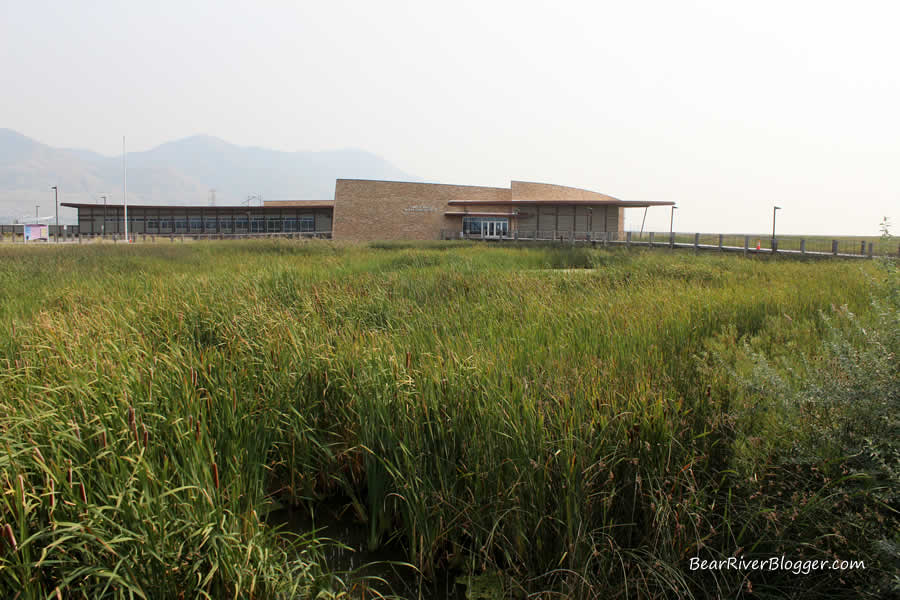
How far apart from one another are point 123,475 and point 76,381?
140 cm

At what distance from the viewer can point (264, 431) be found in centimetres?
396

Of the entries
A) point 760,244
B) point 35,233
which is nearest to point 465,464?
point 760,244

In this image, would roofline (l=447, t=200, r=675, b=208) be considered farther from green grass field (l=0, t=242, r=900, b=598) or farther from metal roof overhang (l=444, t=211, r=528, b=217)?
green grass field (l=0, t=242, r=900, b=598)

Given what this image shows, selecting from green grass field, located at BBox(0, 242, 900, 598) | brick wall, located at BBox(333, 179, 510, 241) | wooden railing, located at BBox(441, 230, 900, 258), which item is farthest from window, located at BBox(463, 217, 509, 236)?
green grass field, located at BBox(0, 242, 900, 598)

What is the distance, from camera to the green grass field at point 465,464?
8.91 feet

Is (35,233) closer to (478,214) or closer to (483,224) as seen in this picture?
(478,214)

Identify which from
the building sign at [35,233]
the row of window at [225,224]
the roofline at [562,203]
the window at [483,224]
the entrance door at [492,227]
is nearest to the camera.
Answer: the building sign at [35,233]

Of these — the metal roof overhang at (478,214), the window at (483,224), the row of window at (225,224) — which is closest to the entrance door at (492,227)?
the window at (483,224)

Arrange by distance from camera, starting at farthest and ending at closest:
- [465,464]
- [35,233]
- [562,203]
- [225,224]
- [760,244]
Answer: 1. [225,224]
2. [562,203]
3. [35,233]
4. [760,244]
5. [465,464]

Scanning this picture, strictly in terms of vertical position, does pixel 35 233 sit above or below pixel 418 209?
below

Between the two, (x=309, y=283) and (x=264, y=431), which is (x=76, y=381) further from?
(x=309, y=283)

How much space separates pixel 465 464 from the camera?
3.73 metres

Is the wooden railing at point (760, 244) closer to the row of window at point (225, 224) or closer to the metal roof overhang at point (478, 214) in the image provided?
the metal roof overhang at point (478, 214)

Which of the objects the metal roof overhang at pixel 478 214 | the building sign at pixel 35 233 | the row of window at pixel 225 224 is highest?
the metal roof overhang at pixel 478 214
